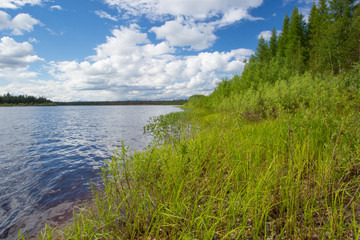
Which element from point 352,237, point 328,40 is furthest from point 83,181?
point 328,40

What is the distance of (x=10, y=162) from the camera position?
970 cm

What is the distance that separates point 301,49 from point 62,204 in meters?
55.9

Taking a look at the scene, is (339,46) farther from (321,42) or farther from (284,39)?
(284,39)

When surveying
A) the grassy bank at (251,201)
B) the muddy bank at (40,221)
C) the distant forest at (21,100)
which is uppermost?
the distant forest at (21,100)

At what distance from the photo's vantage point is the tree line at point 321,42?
34.4m

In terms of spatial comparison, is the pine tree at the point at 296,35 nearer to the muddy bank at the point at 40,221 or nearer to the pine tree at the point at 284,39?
the pine tree at the point at 284,39

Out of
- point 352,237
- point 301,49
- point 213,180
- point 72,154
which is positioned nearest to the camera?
point 352,237

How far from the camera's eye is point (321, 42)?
122 feet

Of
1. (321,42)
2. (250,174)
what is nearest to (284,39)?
(321,42)

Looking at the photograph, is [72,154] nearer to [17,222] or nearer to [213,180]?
[17,222]

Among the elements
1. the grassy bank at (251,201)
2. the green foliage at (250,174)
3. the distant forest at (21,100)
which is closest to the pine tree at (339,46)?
the green foliage at (250,174)

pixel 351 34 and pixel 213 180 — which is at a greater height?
pixel 351 34

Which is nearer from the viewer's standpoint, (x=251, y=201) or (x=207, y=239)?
(x=207, y=239)

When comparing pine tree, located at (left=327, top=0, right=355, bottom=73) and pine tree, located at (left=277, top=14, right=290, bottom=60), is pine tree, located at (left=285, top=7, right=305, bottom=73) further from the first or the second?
pine tree, located at (left=327, top=0, right=355, bottom=73)
